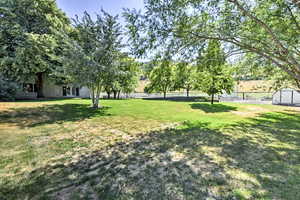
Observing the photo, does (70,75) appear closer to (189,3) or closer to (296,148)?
(189,3)

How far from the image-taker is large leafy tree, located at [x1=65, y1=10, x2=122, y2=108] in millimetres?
9337

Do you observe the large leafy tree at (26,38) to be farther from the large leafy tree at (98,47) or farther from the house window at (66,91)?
the house window at (66,91)

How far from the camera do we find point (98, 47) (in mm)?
9883

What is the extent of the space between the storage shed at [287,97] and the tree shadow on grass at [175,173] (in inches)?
760

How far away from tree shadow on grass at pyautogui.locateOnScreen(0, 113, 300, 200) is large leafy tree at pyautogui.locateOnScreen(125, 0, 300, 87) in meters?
3.12

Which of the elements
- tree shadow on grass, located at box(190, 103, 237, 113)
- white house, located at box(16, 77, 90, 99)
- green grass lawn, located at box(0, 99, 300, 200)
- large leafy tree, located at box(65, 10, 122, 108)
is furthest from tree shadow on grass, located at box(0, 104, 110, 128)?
white house, located at box(16, 77, 90, 99)

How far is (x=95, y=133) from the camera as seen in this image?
558cm

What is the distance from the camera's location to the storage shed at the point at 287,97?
18391 millimetres

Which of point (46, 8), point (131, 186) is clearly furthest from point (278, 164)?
point (46, 8)

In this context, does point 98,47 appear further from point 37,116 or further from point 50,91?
point 50,91

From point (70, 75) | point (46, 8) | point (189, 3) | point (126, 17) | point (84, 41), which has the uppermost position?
point (46, 8)

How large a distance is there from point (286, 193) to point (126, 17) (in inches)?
228

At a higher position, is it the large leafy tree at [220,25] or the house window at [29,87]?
the large leafy tree at [220,25]

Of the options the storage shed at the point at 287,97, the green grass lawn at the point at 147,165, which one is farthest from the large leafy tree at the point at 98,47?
the storage shed at the point at 287,97
